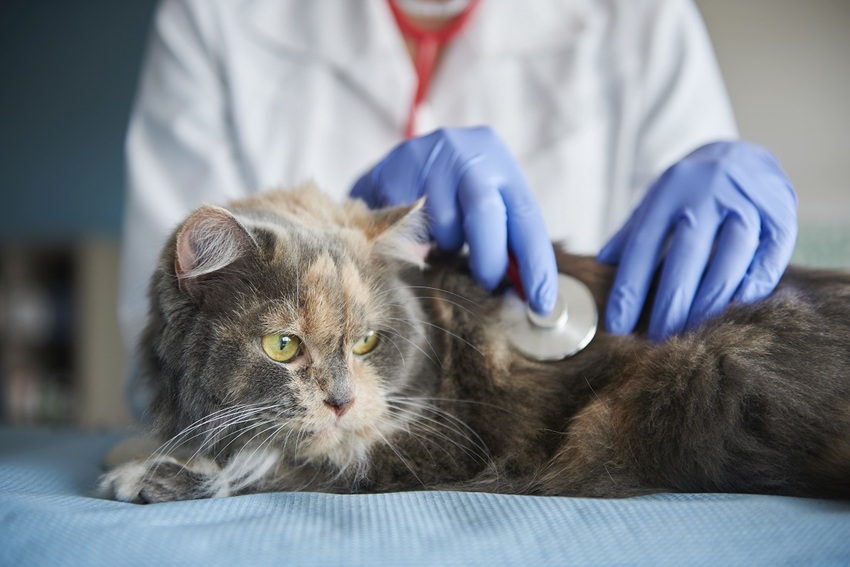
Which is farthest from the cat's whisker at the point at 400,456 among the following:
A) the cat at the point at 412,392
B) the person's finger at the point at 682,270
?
the person's finger at the point at 682,270

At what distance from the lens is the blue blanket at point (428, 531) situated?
73cm

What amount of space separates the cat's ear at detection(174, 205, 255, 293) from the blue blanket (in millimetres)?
345

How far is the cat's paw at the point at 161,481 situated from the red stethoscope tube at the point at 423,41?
118 centimetres

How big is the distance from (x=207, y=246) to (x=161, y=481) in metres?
0.37

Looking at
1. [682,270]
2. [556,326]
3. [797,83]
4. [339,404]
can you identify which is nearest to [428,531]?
[339,404]

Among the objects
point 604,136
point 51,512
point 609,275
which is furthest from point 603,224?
point 51,512

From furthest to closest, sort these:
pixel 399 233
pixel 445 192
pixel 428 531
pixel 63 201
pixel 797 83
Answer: pixel 63 201, pixel 797 83, pixel 445 192, pixel 399 233, pixel 428 531

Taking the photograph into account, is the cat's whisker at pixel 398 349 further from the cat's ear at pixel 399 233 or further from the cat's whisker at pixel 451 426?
the cat's ear at pixel 399 233

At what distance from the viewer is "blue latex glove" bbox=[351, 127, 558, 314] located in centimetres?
127

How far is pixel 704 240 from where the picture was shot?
1.29m

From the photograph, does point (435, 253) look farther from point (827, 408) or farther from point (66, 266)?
point (66, 266)

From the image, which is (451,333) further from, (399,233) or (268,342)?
(268,342)

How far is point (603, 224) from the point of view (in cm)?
208

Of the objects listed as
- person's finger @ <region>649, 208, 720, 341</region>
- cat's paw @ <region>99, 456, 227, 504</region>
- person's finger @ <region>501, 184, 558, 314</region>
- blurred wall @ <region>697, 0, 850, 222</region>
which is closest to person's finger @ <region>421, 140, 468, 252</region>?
person's finger @ <region>501, 184, 558, 314</region>
